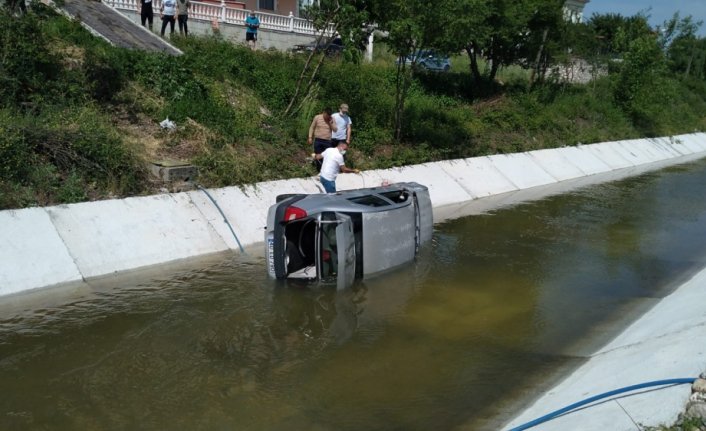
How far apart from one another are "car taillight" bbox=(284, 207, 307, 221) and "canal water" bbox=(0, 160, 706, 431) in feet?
4.04

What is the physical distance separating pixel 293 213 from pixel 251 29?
17773mm

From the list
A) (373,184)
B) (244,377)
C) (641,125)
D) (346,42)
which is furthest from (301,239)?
(641,125)

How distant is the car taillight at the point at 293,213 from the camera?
30.9ft

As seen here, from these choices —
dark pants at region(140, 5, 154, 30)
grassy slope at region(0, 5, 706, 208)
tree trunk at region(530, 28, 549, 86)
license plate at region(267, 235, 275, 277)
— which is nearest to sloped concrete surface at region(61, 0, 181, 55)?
dark pants at region(140, 5, 154, 30)

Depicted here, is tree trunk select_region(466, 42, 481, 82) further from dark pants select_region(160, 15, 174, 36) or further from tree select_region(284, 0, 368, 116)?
dark pants select_region(160, 15, 174, 36)

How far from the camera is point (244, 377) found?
7.12 metres

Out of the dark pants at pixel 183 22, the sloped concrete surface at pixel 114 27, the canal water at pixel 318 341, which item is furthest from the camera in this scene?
the dark pants at pixel 183 22

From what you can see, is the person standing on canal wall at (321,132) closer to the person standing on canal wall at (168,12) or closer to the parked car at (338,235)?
the parked car at (338,235)

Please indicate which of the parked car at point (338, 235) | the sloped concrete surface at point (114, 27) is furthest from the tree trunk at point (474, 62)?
the parked car at point (338, 235)

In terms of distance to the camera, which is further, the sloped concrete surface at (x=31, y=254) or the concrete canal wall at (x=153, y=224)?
the concrete canal wall at (x=153, y=224)

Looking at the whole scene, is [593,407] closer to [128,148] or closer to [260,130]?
[128,148]

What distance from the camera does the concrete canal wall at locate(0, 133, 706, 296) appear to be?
32.0 feet

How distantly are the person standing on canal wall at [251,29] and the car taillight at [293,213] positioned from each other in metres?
17.1

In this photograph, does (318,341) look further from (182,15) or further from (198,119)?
(182,15)
